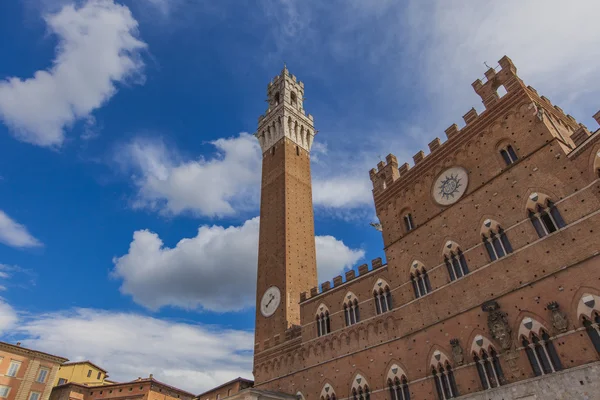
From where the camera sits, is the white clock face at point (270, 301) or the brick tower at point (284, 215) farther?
the white clock face at point (270, 301)

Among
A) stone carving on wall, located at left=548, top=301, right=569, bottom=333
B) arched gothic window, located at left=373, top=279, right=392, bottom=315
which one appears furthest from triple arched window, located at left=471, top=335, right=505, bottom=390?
arched gothic window, located at left=373, top=279, right=392, bottom=315

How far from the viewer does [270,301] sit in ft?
95.4

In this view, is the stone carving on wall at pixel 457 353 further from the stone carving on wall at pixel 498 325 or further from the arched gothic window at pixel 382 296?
the arched gothic window at pixel 382 296

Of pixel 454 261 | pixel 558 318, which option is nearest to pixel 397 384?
pixel 454 261

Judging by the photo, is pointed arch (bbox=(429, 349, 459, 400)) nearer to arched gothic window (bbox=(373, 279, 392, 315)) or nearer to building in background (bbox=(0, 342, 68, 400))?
arched gothic window (bbox=(373, 279, 392, 315))

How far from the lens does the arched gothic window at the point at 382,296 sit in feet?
68.7

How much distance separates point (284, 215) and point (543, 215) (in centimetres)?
2014

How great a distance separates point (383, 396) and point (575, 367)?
880cm

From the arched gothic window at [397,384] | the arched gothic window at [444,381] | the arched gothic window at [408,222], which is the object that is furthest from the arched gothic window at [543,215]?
the arched gothic window at [397,384]

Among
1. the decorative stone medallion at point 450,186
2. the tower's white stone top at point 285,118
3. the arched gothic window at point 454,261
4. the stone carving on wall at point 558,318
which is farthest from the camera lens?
the tower's white stone top at point 285,118

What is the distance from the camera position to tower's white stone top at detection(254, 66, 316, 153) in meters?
40.0

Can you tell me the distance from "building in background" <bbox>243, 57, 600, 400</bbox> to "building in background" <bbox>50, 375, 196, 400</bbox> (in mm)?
17044

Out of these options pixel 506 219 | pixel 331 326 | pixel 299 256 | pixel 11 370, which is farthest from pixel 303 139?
pixel 11 370

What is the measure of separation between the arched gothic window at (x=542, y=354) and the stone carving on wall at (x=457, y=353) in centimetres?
263
